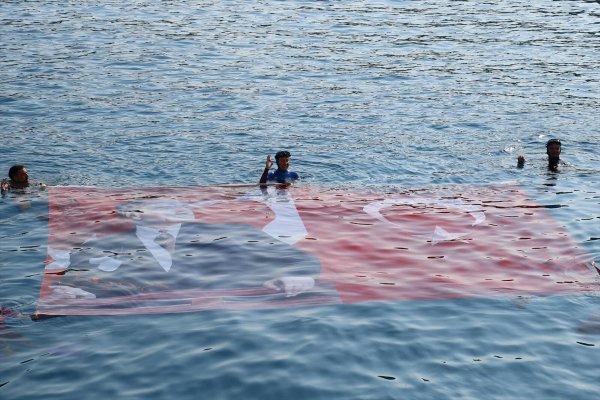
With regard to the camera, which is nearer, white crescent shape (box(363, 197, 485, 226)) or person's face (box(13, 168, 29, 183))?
white crescent shape (box(363, 197, 485, 226))

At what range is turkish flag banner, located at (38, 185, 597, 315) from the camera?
1413 cm

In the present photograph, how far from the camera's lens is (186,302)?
13797 millimetres

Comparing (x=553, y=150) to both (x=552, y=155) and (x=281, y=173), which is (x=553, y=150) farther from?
(x=281, y=173)

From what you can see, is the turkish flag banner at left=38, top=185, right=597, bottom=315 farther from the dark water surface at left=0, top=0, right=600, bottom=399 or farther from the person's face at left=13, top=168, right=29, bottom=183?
the person's face at left=13, top=168, right=29, bottom=183

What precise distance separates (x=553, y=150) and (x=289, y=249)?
8.40 m

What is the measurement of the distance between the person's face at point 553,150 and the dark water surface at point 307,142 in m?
0.49

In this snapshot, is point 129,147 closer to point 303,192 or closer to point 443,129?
point 303,192

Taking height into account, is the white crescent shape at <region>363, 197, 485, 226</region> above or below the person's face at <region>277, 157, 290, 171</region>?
below

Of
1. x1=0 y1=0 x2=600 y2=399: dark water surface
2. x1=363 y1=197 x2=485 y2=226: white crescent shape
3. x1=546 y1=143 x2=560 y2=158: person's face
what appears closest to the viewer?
x1=0 y1=0 x2=600 y2=399: dark water surface

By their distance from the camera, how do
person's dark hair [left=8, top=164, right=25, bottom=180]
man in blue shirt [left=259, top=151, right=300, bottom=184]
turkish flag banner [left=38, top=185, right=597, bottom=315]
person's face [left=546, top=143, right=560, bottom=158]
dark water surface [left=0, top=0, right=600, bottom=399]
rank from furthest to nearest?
person's face [left=546, top=143, right=560, bottom=158]
man in blue shirt [left=259, top=151, right=300, bottom=184]
person's dark hair [left=8, top=164, right=25, bottom=180]
turkish flag banner [left=38, top=185, right=597, bottom=315]
dark water surface [left=0, top=0, right=600, bottom=399]

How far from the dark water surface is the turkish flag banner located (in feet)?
1.36

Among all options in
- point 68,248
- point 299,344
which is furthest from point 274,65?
point 299,344

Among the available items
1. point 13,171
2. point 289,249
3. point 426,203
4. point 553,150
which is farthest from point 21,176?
point 553,150

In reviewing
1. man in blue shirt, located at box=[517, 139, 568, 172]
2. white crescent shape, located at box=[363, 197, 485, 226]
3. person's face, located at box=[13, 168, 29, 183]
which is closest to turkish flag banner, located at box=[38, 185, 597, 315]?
white crescent shape, located at box=[363, 197, 485, 226]
